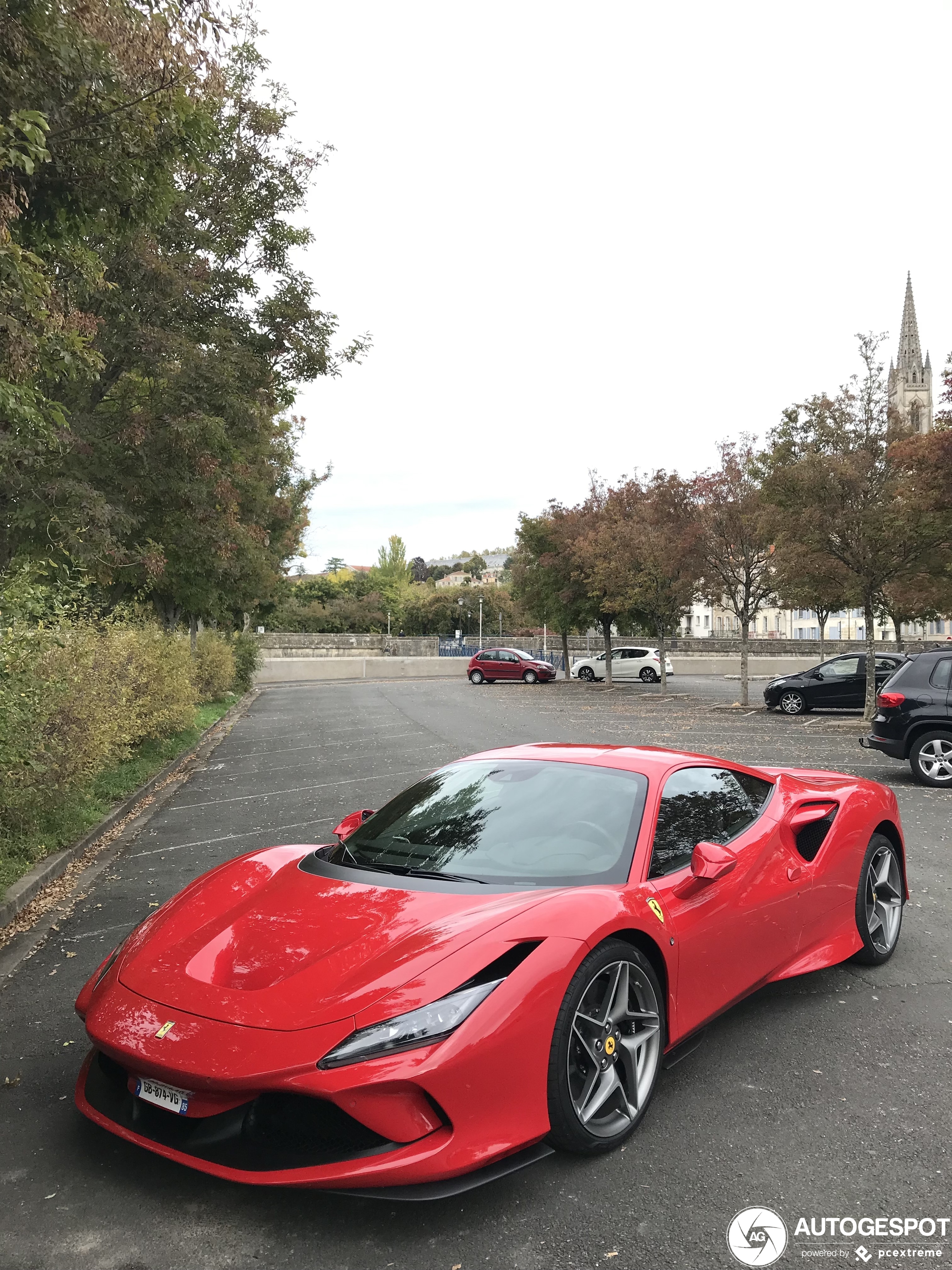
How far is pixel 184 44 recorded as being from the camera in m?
5.87

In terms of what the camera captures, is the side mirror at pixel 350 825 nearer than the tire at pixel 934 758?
Yes

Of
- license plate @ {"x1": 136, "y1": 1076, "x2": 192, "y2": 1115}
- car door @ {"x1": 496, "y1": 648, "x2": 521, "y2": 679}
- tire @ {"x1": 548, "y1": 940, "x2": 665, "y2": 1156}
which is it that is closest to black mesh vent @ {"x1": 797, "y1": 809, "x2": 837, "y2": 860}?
Answer: tire @ {"x1": 548, "y1": 940, "x2": 665, "y2": 1156}

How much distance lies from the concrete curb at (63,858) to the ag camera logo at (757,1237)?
480cm

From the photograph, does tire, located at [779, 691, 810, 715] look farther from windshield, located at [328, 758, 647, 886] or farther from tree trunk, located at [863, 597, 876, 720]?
windshield, located at [328, 758, 647, 886]

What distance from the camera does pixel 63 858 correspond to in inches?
289

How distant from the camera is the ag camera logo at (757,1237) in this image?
2.50 metres

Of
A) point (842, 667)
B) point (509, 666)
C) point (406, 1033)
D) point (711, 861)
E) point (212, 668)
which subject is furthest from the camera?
point (509, 666)

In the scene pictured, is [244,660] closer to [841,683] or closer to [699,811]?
[841,683]

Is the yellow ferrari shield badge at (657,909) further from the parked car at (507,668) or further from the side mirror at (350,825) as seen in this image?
the parked car at (507,668)

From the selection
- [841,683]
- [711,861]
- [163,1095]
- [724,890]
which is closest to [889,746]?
[724,890]

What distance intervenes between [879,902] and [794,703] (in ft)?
63.0

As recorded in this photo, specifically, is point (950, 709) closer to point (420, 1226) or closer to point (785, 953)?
point (785, 953)

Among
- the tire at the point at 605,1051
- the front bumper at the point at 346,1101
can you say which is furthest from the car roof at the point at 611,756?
the front bumper at the point at 346,1101

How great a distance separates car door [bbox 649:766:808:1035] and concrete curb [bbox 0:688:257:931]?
14.2 ft
